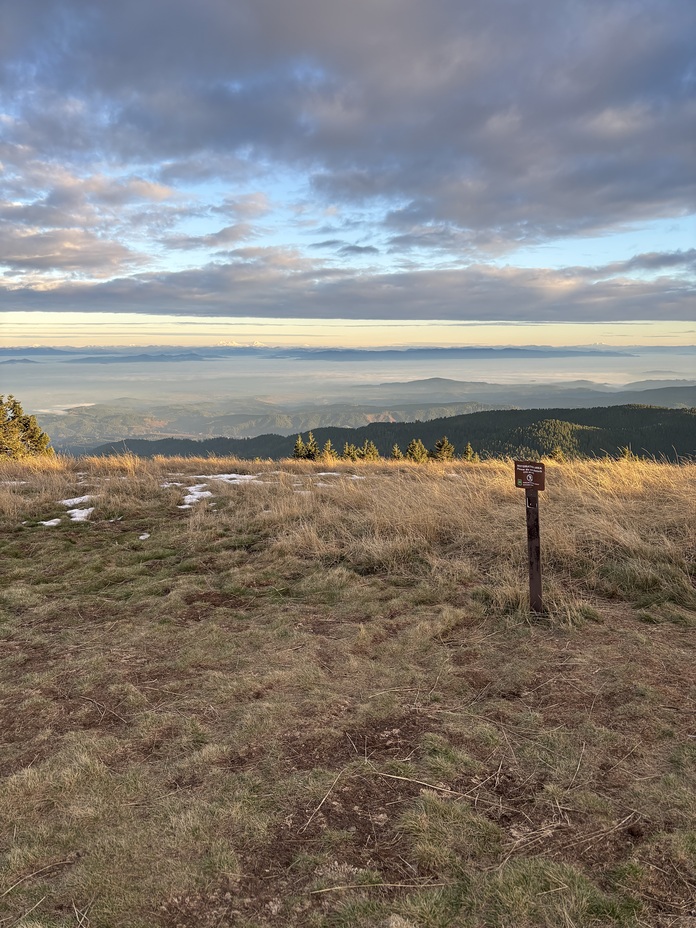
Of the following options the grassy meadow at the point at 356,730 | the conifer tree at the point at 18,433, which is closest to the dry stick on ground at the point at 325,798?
the grassy meadow at the point at 356,730

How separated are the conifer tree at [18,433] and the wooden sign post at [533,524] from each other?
39027mm

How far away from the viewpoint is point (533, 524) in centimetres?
560

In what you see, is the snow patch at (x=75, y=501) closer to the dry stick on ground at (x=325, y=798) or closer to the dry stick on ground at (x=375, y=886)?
the dry stick on ground at (x=325, y=798)

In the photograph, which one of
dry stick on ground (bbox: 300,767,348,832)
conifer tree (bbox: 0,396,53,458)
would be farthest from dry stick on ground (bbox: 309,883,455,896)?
conifer tree (bbox: 0,396,53,458)

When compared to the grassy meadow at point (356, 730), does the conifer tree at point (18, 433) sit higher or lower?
higher

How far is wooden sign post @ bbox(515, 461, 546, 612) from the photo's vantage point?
557 centimetres

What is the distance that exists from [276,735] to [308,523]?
17.5ft

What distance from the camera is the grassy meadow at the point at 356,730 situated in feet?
7.92

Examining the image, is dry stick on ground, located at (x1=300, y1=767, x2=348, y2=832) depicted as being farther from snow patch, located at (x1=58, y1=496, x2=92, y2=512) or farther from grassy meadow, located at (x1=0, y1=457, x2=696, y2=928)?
snow patch, located at (x1=58, y1=496, x2=92, y2=512)

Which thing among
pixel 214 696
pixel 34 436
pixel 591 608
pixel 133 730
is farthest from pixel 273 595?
pixel 34 436

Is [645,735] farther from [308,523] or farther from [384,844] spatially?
[308,523]

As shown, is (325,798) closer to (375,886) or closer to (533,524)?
(375,886)

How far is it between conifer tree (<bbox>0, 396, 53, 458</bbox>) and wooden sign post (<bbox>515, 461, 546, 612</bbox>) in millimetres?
39027

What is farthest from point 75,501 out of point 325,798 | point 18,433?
point 18,433
